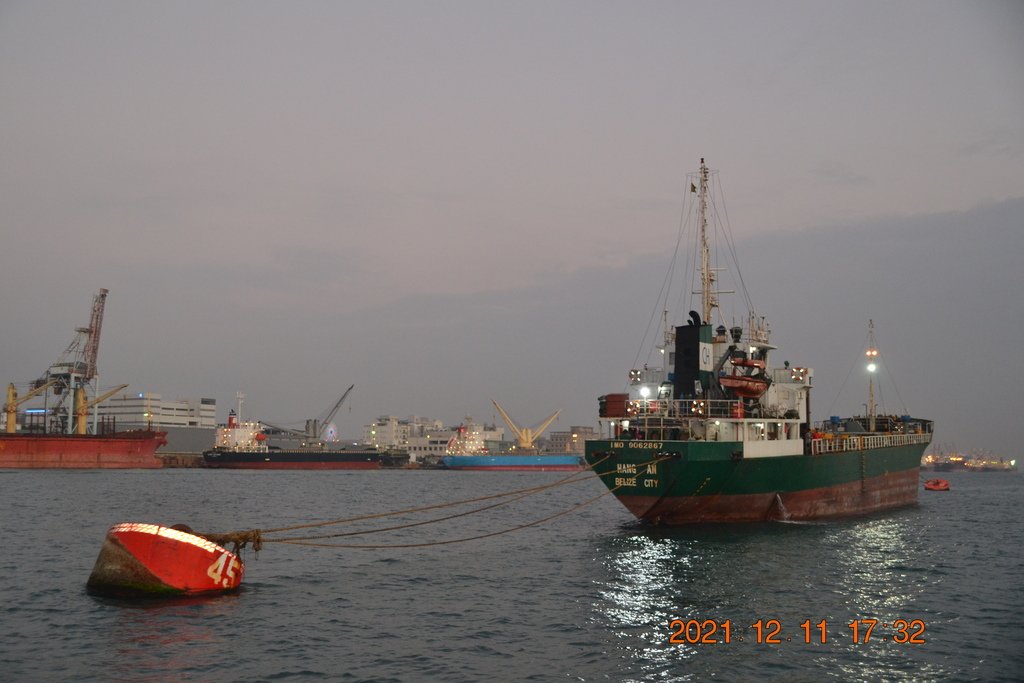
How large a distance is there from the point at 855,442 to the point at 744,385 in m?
15.6

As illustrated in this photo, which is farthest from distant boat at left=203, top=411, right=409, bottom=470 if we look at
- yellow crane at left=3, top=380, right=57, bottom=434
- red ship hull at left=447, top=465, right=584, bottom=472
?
yellow crane at left=3, top=380, right=57, bottom=434

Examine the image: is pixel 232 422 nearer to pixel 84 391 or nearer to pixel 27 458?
pixel 84 391

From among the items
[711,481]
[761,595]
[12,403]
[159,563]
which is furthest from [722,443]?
[12,403]

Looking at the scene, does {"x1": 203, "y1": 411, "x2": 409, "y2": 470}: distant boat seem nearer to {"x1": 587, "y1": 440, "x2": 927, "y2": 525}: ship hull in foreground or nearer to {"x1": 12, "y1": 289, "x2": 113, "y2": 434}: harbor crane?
{"x1": 12, "y1": 289, "x2": 113, "y2": 434}: harbor crane

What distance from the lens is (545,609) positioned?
2372cm

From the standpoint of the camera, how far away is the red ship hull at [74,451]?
367 ft

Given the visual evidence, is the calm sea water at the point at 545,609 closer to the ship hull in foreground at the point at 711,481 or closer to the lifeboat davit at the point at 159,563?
the lifeboat davit at the point at 159,563

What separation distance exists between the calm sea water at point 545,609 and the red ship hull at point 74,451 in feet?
269

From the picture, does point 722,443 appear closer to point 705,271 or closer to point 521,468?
point 705,271

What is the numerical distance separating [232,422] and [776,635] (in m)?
162

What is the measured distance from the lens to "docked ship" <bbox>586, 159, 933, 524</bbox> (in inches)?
1533

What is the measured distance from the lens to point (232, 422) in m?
167

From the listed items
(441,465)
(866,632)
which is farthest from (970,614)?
(441,465)

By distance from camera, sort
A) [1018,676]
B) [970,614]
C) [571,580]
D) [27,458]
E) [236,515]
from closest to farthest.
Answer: [1018,676] < [970,614] < [571,580] < [236,515] < [27,458]
